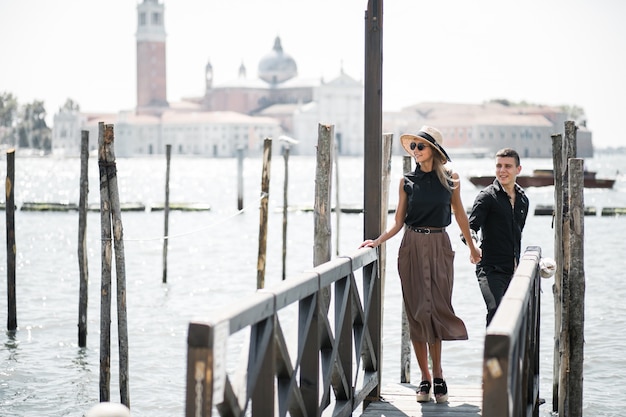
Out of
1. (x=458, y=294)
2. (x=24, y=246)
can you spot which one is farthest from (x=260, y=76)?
(x=458, y=294)

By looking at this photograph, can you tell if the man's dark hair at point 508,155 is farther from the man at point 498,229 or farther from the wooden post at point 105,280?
the wooden post at point 105,280

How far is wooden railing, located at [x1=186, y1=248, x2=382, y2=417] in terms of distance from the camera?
270cm

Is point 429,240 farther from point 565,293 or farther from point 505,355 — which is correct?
point 505,355

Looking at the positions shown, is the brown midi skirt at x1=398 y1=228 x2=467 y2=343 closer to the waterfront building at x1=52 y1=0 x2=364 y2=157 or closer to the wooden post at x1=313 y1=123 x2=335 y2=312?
the wooden post at x1=313 y1=123 x2=335 y2=312

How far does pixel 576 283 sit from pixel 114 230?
10.1 ft

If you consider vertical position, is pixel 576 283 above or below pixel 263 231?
above

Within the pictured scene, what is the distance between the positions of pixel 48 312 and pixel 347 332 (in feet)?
29.5

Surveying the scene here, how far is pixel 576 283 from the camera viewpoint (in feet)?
18.7

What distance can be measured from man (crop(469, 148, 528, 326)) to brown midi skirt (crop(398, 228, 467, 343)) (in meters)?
0.27

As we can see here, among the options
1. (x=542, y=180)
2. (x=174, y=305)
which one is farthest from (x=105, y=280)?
(x=542, y=180)

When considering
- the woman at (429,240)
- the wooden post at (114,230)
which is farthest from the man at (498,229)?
the wooden post at (114,230)

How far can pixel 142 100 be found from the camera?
372 ft

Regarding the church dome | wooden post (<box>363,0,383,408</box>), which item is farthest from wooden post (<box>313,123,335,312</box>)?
the church dome

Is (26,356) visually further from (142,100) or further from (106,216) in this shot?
(142,100)
